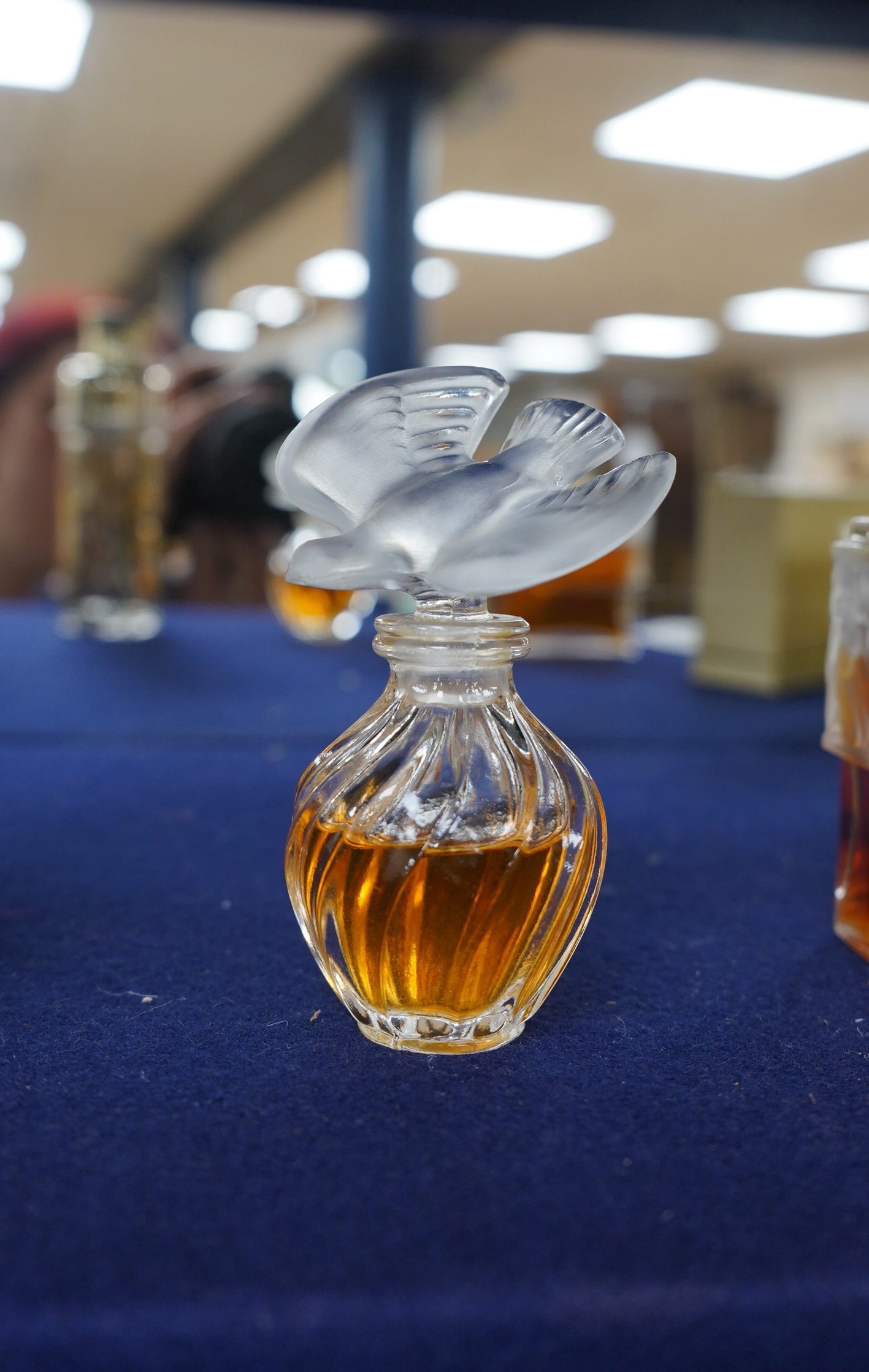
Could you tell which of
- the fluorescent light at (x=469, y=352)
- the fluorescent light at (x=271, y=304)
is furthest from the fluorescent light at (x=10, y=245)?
the fluorescent light at (x=469, y=352)

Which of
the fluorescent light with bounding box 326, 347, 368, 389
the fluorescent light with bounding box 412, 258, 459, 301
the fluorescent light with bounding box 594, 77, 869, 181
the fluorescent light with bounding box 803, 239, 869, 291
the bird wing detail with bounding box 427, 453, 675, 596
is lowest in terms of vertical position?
the bird wing detail with bounding box 427, 453, 675, 596

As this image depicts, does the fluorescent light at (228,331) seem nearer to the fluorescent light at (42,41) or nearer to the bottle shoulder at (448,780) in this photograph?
the fluorescent light at (42,41)

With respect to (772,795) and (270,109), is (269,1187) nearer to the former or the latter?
(772,795)

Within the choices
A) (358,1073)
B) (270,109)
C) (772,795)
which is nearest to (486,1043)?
(358,1073)

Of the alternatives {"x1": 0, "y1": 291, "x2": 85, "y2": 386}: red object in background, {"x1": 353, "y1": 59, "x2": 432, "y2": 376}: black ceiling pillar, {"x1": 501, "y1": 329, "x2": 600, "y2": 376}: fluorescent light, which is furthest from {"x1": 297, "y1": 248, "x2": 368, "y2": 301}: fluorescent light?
{"x1": 0, "y1": 291, "x2": 85, "y2": 386}: red object in background

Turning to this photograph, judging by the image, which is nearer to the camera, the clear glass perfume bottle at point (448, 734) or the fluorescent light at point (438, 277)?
the clear glass perfume bottle at point (448, 734)

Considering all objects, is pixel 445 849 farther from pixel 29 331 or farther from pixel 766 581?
pixel 29 331

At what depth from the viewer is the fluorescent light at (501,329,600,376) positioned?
9531 mm

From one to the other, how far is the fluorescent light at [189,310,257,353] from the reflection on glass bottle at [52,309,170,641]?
24.7 feet

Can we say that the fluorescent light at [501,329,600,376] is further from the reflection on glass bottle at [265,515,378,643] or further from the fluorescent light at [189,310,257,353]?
the reflection on glass bottle at [265,515,378,643]

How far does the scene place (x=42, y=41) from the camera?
392 centimetres

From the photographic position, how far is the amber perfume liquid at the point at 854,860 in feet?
1.36

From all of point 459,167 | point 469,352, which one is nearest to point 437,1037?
point 459,167

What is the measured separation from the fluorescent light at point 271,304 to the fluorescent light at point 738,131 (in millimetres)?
3698
